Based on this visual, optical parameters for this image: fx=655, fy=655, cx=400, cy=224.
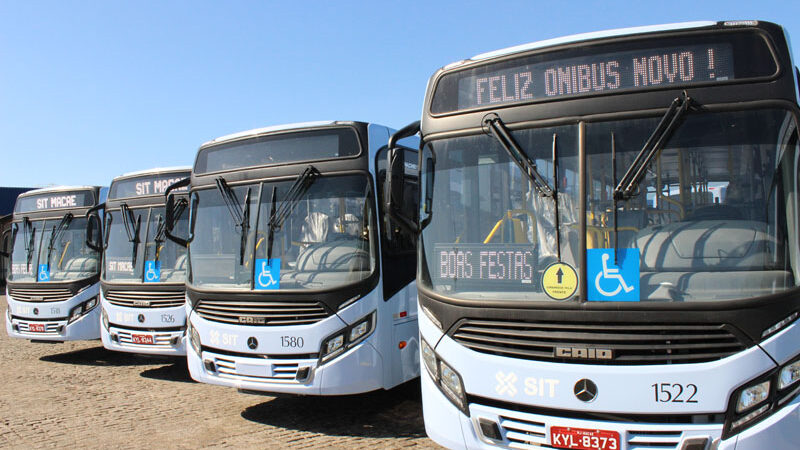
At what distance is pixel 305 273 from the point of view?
21.4 feet

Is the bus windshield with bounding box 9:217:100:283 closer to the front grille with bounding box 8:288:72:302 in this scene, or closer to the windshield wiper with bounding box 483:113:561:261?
the front grille with bounding box 8:288:72:302

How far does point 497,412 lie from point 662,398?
3.31ft

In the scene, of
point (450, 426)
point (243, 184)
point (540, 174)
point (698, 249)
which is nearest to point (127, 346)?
point (243, 184)

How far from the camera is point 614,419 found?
3848mm

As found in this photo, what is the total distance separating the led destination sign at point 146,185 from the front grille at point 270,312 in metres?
3.82

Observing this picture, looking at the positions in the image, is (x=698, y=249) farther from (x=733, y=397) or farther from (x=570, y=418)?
(x=570, y=418)

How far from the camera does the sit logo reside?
3.97 m

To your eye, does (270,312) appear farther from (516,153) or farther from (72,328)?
(72,328)

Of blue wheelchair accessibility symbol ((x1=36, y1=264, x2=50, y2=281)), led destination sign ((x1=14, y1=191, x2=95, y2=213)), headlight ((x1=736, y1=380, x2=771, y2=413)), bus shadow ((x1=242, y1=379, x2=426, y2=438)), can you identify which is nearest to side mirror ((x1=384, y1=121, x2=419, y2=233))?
headlight ((x1=736, y1=380, x2=771, y2=413))

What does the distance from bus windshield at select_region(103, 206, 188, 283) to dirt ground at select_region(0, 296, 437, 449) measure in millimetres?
1524

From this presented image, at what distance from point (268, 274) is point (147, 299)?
3.72 meters

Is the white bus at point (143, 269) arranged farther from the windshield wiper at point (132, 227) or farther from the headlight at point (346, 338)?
the headlight at point (346, 338)

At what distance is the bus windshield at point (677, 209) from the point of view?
12.5 feet

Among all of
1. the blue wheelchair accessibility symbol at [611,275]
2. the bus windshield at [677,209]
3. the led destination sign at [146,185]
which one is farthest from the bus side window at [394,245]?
the led destination sign at [146,185]
